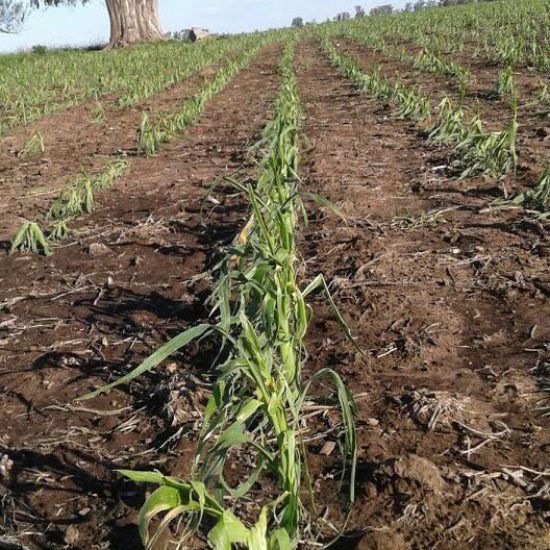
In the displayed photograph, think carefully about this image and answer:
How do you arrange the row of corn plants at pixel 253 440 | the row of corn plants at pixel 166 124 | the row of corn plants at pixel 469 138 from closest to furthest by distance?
the row of corn plants at pixel 253 440, the row of corn plants at pixel 469 138, the row of corn plants at pixel 166 124

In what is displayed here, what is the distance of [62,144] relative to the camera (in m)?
6.62

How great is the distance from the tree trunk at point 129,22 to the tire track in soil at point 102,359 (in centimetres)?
2294

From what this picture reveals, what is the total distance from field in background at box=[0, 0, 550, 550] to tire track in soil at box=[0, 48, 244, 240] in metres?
0.05

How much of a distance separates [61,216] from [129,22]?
23.7 metres

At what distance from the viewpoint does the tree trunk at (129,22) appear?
25.5 metres

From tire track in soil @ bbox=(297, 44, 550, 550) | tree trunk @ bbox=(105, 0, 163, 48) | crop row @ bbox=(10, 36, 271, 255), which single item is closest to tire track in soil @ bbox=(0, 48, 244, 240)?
crop row @ bbox=(10, 36, 271, 255)

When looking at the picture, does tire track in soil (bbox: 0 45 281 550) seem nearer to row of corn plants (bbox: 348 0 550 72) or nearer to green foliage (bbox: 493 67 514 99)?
green foliage (bbox: 493 67 514 99)

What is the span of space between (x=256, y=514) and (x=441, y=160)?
11.8ft

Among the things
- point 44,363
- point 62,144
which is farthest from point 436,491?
point 62,144

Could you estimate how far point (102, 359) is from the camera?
249 cm

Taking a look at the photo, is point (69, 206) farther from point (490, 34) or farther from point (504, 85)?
point (490, 34)

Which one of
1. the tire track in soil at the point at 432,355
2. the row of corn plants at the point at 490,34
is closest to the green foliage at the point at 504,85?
the row of corn plants at the point at 490,34

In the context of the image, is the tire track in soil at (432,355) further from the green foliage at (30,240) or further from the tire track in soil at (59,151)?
the tire track in soil at (59,151)

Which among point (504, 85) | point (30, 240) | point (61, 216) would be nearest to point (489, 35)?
point (504, 85)
